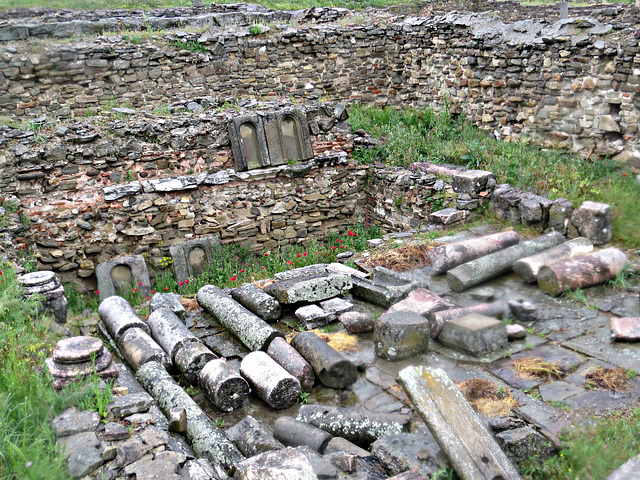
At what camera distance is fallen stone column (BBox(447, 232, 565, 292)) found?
6.45m

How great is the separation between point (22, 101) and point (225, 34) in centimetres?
461

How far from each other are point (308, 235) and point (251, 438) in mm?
5931

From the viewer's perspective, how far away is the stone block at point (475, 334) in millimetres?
5254

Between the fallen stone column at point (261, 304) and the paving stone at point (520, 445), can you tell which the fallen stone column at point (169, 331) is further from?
the paving stone at point (520, 445)

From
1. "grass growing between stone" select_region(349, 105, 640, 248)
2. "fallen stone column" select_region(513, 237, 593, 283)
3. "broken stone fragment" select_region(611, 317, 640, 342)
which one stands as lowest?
"broken stone fragment" select_region(611, 317, 640, 342)

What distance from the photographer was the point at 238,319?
6070 millimetres

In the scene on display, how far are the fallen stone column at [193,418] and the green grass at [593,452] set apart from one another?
2.23 metres

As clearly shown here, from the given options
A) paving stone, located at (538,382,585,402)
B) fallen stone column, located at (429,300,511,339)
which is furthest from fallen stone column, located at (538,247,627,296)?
paving stone, located at (538,382,585,402)

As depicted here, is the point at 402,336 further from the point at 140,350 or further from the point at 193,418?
the point at 140,350

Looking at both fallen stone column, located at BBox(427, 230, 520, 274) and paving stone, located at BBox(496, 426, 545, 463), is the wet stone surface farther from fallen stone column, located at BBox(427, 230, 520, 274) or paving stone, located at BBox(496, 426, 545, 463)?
fallen stone column, located at BBox(427, 230, 520, 274)

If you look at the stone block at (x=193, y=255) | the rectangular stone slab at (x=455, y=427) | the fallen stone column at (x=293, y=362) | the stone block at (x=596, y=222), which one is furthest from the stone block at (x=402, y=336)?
the stone block at (x=193, y=255)

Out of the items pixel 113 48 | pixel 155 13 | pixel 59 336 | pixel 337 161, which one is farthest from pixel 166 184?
pixel 155 13

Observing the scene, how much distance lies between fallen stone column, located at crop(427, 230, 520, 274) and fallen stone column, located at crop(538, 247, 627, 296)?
95 centimetres

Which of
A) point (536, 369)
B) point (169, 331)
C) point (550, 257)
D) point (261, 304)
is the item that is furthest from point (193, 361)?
point (550, 257)
